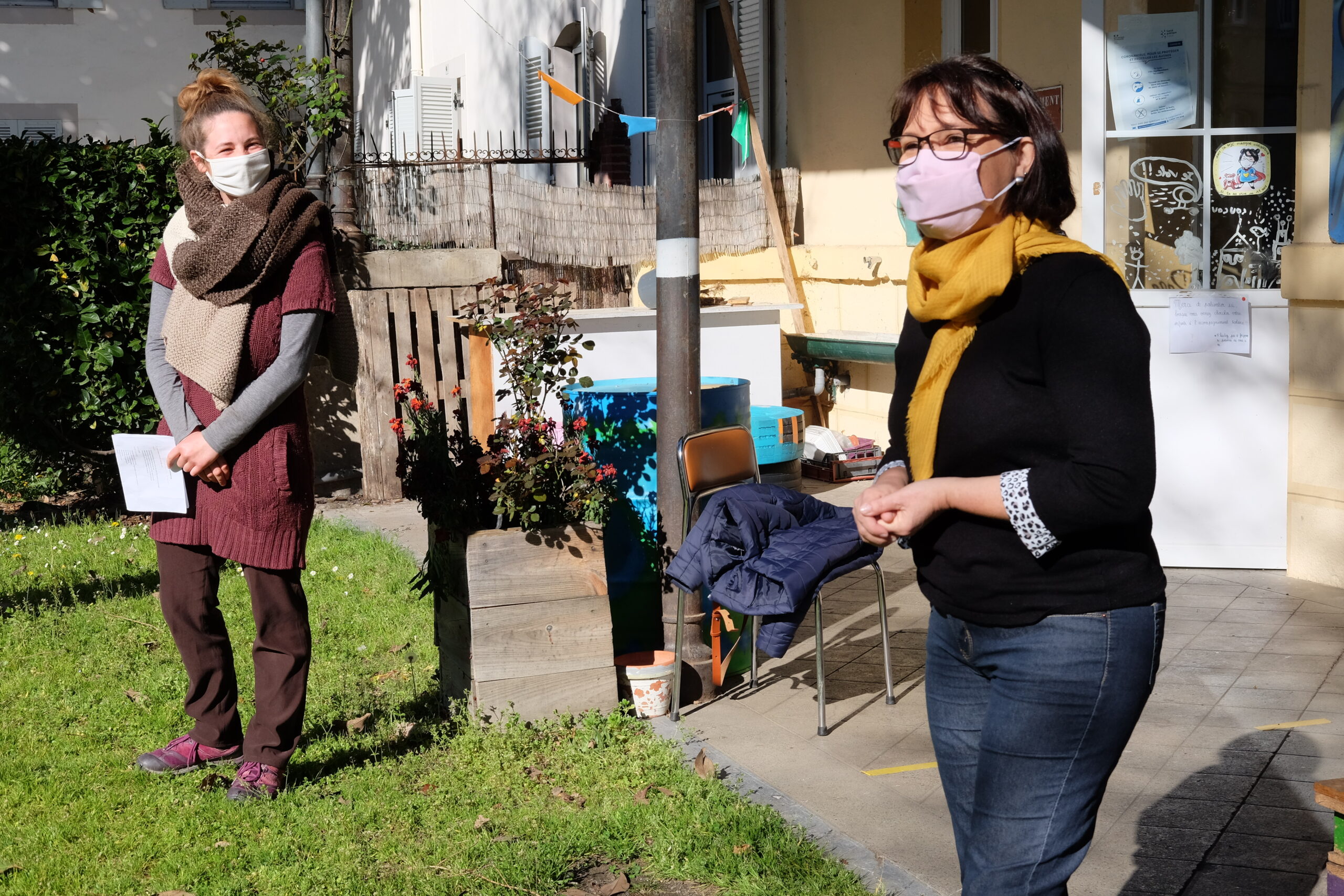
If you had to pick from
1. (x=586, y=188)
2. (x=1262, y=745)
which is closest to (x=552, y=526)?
(x=1262, y=745)

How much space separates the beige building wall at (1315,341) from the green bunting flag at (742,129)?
5264mm

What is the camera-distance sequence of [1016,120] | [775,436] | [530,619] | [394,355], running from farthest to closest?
[394,355] < [775,436] < [530,619] < [1016,120]

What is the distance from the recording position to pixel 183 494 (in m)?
3.62

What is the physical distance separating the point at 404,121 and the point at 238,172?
43.6ft

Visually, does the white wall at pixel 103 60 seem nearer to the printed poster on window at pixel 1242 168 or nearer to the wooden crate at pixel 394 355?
the wooden crate at pixel 394 355

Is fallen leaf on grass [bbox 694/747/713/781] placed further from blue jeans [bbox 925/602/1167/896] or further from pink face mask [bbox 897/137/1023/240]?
pink face mask [bbox 897/137/1023/240]

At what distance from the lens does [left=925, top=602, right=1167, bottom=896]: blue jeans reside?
1.91 meters

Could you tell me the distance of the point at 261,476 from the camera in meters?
3.62

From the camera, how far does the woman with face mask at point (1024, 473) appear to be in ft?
5.98

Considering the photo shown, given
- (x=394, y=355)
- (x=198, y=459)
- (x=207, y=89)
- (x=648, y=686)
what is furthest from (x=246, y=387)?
(x=394, y=355)

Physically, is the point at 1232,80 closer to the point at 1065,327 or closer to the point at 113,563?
the point at 1065,327

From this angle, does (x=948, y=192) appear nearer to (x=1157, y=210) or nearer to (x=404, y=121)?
(x=1157, y=210)

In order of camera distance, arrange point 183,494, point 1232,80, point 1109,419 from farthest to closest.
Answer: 1. point 1232,80
2. point 183,494
3. point 1109,419

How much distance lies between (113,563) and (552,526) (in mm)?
3619
